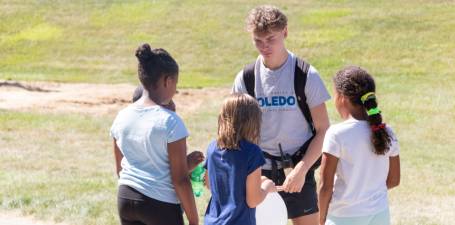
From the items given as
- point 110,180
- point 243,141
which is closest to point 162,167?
point 243,141

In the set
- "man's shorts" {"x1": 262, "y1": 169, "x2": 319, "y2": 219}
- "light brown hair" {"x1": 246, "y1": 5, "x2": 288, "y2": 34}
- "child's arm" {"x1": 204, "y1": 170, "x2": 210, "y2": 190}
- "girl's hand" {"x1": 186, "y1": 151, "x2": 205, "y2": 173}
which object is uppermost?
"light brown hair" {"x1": 246, "y1": 5, "x2": 288, "y2": 34}

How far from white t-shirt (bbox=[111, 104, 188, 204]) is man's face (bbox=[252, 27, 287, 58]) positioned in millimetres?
703

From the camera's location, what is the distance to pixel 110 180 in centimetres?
934

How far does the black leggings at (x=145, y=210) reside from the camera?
14.3 feet

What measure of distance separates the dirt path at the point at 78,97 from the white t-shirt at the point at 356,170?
1182 centimetres

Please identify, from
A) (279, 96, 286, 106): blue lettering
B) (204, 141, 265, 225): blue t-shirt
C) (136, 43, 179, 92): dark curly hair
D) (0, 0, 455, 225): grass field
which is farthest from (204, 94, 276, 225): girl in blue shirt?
(0, 0, 455, 225): grass field

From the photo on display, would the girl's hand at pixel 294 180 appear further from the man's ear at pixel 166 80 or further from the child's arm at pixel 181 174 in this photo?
the man's ear at pixel 166 80

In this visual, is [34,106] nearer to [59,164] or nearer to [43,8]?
[59,164]

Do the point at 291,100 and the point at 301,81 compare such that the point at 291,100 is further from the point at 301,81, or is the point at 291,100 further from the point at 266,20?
the point at 266,20

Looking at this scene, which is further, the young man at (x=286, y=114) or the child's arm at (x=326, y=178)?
the young man at (x=286, y=114)

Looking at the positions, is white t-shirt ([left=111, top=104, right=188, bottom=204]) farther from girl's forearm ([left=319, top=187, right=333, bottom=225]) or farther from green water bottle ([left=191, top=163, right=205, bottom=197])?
girl's forearm ([left=319, top=187, right=333, bottom=225])

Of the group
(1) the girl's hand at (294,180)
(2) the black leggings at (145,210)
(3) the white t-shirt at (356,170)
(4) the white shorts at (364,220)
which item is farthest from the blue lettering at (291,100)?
(2) the black leggings at (145,210)

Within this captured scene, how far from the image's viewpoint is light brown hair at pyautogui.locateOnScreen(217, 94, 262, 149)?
4152 millimetres

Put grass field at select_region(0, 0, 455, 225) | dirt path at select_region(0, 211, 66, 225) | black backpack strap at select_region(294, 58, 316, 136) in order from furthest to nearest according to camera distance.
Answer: grass field at select_region(0, 0, 455, 225) < dirt path at select_region(0, 211, 66, 225) < black backpack strap at select_region(294, 58, 316, 136)
